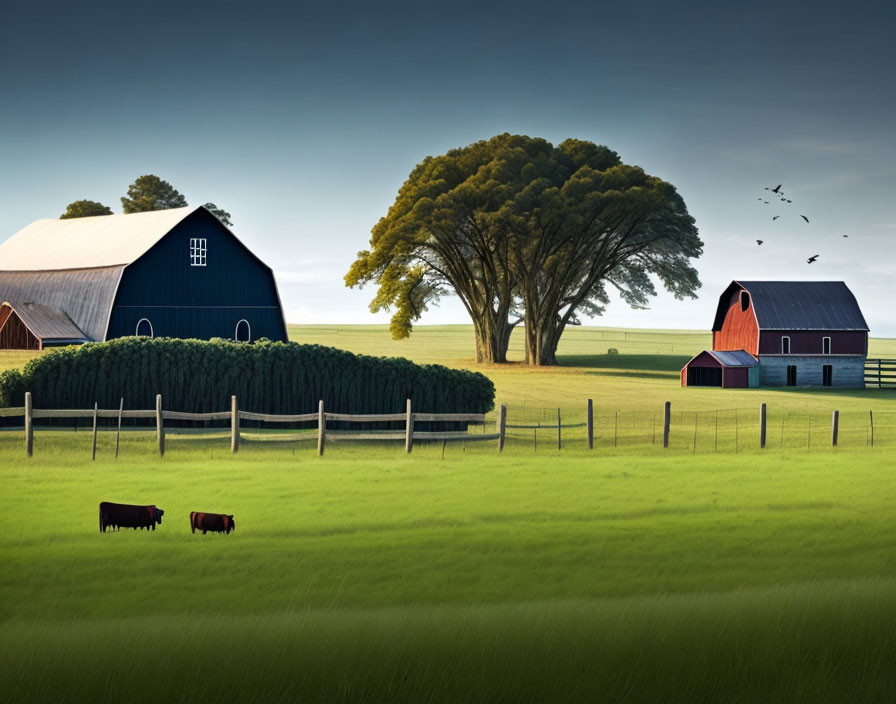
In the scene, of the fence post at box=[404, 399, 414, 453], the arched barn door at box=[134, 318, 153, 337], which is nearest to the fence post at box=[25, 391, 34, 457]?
the fence post at box=[404, 399, 414, 453]

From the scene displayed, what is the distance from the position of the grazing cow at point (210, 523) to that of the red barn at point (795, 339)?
42898 mm

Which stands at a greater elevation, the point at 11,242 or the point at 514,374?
the point at 11,242

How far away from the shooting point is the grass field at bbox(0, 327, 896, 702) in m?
6.27

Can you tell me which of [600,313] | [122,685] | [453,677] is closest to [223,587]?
[122,685]

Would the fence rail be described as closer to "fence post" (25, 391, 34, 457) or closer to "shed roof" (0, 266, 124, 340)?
"fence post" (25, 391, 34, 457)

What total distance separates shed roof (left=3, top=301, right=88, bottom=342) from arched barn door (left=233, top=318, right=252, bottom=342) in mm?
6362

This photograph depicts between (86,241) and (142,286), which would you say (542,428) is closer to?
(142,286)

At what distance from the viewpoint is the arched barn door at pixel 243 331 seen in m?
42.9

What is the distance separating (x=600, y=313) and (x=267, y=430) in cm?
4866

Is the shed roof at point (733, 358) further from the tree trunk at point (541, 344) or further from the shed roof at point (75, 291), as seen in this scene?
the shed roof at point (75, 291)

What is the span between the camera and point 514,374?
55.8m

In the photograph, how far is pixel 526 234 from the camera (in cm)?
6200

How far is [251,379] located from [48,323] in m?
18.1

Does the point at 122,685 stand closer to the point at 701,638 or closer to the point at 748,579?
the point at 701,638
